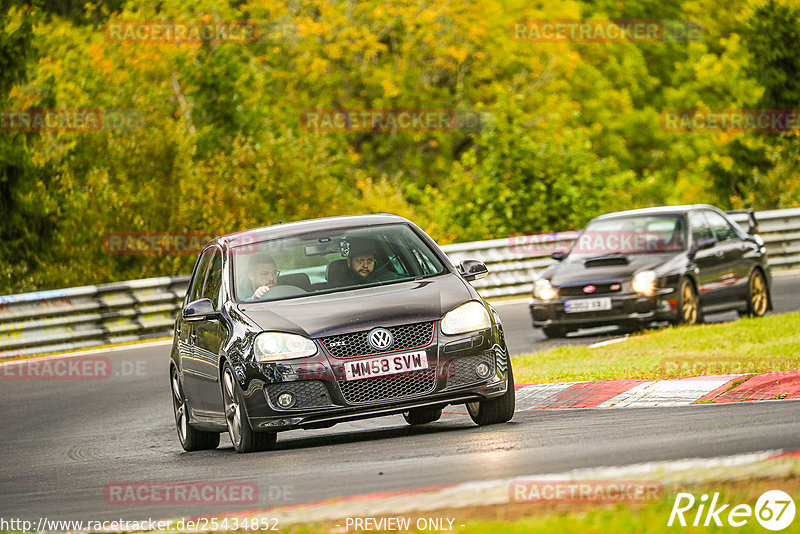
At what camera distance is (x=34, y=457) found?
472 inches

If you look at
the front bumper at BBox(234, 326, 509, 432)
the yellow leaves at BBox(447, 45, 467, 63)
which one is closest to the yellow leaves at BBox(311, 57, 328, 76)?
the yellow leaves at BBox(447, 45, 467, 63)

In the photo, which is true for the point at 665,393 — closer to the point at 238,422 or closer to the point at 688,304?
the point at 238,422

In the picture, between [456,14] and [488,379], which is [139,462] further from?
[456,14]

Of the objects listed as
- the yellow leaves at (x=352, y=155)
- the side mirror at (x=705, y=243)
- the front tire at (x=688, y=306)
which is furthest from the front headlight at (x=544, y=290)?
the yellow leaves at (x=352, y=155)

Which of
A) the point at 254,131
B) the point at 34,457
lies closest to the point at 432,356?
the point at 34,457

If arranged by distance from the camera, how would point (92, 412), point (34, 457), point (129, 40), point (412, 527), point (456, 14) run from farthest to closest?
point (456, 14) → point (129, 40) → point (92, 412) → point (34, 457) → point (412, 527)

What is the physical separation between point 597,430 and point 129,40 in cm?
3866

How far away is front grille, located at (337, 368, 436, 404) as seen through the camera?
983 centimetres

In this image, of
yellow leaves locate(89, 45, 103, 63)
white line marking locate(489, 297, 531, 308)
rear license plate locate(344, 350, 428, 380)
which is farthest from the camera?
yellow leaves locate(89, 45, 103, 63)

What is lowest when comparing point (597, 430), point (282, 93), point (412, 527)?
point (282, 93)

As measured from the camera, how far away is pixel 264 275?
430 inches

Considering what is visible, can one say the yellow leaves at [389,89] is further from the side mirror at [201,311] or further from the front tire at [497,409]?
the front tire at [497,409]

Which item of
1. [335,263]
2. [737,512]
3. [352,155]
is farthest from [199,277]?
[352,155]

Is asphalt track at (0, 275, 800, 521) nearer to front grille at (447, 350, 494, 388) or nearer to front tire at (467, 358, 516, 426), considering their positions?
front tire at (467, 358, 516, 426)
